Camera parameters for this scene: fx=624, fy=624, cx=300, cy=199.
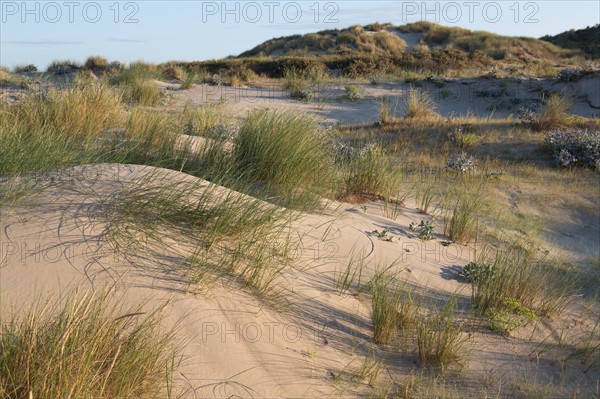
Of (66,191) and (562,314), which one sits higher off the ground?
(66,191)

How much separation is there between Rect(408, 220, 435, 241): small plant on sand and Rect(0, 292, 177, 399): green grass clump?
3.24 m

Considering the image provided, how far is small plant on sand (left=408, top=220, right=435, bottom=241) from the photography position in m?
6.02

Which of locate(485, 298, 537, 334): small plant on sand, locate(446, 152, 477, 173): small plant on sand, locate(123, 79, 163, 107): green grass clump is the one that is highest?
locate(123, 79, 163, 107): green grass clump

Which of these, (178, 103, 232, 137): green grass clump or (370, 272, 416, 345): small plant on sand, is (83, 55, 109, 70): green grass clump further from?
(370, 272, 416, 345): small plant on sand

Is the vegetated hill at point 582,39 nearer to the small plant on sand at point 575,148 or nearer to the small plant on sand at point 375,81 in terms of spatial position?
the small plant on sand at point 375,81

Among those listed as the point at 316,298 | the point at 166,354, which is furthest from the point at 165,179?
the point at 166,354

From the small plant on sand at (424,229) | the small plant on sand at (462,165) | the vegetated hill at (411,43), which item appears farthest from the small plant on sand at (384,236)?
the vegetated hill at (411,43)

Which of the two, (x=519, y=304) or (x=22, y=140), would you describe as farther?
(x=22, y=140)

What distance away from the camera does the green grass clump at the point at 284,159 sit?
20.4ft

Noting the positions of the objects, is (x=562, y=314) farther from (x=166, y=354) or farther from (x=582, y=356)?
(x=166, y=354)

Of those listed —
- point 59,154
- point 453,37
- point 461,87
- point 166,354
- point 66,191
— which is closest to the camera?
point 166,354

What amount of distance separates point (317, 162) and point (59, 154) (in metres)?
2.55

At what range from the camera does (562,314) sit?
497 cm

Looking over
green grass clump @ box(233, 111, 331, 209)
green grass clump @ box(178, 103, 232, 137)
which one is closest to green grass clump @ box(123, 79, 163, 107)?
green grass clump @ box(178, 103, 232, 137)
